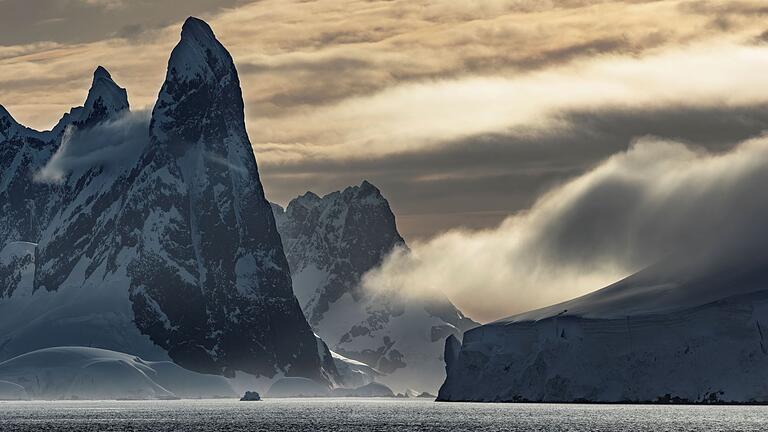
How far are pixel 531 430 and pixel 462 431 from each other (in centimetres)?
929

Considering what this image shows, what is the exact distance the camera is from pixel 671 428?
655 ft

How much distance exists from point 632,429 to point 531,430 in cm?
1346

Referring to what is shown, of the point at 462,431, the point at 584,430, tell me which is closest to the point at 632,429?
the point at 584,430

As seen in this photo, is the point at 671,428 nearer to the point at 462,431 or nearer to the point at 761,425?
the point at 761,425

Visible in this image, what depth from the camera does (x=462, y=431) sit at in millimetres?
199625

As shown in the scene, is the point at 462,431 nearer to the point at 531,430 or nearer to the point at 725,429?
the point at 531,430

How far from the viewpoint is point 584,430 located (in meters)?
196

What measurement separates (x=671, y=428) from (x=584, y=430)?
12667 mm

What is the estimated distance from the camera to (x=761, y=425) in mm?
198250

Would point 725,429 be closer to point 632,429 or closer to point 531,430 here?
point 632,429

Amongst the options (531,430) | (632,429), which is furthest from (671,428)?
(531,430)

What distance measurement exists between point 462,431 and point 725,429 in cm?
3470

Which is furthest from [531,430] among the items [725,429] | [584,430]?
[725,429]

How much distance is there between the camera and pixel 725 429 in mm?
194375
